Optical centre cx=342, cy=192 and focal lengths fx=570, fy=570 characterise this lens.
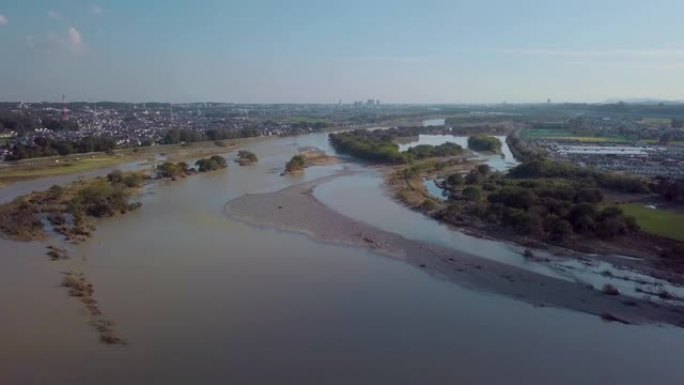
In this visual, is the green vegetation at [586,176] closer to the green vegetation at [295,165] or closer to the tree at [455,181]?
the tree at [455,181]

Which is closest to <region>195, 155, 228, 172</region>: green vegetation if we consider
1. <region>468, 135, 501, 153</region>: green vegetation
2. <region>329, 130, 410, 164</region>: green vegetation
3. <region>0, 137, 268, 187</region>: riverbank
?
<region>0, 137, 268, 187</region>: riverbank

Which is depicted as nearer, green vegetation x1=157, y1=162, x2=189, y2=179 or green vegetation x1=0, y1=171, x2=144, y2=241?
green vegetation x1=0, y1=171, x2=144, y2=241

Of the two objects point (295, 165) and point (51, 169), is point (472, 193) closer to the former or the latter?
point (295, 165)

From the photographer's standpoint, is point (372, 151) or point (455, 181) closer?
point (455, 181)

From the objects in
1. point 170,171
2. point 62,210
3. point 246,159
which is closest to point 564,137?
point 246,159

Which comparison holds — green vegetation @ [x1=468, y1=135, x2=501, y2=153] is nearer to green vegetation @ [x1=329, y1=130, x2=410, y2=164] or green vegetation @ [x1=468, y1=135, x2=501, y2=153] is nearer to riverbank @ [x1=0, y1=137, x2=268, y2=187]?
green vegetation @ [x1=329, y1=130, x2=410, y2=164]
